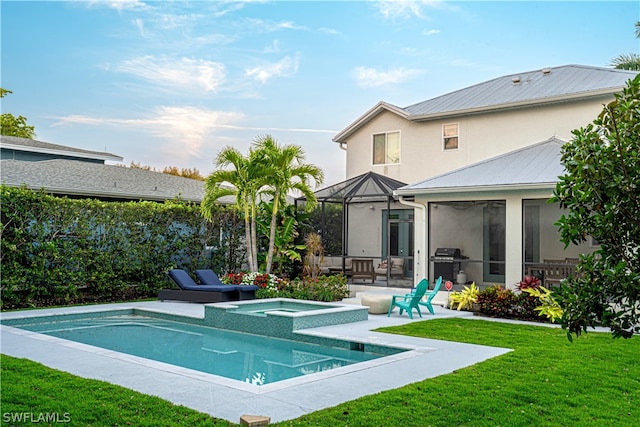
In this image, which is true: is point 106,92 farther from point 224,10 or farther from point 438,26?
point 438,26

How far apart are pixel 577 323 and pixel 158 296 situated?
47.7 ft

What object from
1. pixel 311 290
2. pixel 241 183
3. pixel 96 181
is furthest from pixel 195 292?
pixel 96 181

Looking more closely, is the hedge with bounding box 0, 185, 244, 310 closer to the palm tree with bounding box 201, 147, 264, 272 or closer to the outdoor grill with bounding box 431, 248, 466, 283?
the palm tree with bounding box 201, 147, 264, 272

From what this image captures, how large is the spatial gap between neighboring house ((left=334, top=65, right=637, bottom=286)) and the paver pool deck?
643cm

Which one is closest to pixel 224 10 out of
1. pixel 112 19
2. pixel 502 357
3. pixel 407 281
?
pixel 112 19

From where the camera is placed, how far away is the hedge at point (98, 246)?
15141 millimetres

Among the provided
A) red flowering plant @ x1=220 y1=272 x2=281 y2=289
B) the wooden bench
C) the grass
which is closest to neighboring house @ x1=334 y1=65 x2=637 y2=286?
the wooden bench

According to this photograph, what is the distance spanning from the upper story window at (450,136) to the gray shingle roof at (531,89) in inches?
23.8

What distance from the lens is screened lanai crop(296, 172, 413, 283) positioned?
67.3 feet

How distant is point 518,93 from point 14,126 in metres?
35.5

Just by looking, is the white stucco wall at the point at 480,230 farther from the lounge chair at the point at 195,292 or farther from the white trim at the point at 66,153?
the white trim at the point at 66,153

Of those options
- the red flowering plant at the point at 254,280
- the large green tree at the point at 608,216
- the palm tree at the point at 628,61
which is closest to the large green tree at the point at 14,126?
the red flowering plant at the point at 254,280

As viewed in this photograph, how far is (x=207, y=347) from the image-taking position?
459 inches

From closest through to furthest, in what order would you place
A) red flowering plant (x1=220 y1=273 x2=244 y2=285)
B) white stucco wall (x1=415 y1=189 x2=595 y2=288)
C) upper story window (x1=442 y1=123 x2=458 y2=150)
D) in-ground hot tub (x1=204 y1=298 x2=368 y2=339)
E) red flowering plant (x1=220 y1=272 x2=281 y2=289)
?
in-ground hot tub (x1=204 y1=298 x2=368 y2=339) → white stucco wall (x1=415 y1=189 x2=595 y2=288) → red flowering plant (x1=220 y1=272 x2=281 y2=289) → red flowering plant (x1=220 y1=273 x2=244 y2=285) → upper story window (x1=442 y1=123 x2=458 y2=150)
